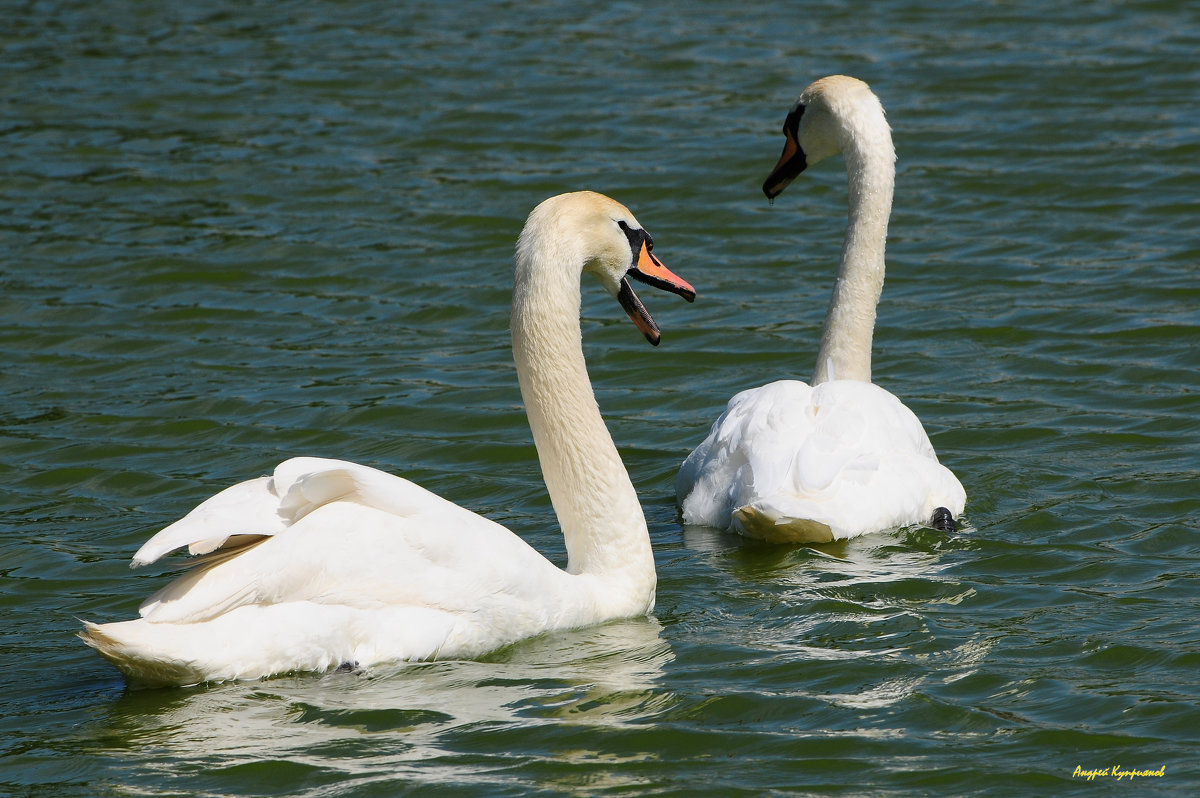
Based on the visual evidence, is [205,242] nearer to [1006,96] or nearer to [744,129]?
[744,129]

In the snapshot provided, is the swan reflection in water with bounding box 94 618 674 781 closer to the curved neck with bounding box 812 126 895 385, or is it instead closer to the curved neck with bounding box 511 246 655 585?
the curved neck with bounding box 511 246 655 585

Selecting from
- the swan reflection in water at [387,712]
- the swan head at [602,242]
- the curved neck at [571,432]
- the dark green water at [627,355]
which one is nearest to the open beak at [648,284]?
the swan head at [602,242]

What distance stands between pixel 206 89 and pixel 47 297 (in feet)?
16.5

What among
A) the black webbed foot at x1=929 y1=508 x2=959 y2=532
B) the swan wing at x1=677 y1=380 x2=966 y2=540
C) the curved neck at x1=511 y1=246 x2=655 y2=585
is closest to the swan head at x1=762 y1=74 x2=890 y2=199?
the swan wing at x1=677 y1=380 x2=966 y2=540

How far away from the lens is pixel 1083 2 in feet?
54.5

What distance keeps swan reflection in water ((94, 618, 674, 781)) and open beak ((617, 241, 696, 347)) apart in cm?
127

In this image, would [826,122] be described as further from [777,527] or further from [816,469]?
[777,527]

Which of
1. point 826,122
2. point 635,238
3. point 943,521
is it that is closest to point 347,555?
point 635,238

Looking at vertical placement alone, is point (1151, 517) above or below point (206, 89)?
below

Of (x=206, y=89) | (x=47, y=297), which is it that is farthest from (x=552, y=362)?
(x=206, y=89)

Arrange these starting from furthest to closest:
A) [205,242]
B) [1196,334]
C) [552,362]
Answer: [205,242]
[1196,334]
[552,362]

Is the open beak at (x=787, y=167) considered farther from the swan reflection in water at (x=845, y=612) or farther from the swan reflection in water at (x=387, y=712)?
the swan reflection in water at (x=387, y=712)

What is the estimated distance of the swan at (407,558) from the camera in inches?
211

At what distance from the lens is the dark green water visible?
521 centimetres
